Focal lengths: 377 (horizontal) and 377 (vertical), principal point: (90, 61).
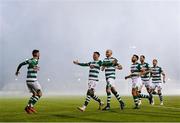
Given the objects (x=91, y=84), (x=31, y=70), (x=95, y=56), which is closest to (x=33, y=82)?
(x=31, y=70)

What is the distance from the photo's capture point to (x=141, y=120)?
14203 millimetres

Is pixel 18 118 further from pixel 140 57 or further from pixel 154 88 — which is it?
pixel 154 88

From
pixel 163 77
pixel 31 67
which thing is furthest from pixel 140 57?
pixel 31 67

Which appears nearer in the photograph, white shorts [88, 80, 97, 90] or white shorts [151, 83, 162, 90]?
white shorts [88, 80, 97, 90]

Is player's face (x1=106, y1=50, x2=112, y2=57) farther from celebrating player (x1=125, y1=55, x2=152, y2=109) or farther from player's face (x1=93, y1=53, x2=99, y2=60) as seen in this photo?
celebrating player (x1=125, y1=55, x2=152, y2=109)

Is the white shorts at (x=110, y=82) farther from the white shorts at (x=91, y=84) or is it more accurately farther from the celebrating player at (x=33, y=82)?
the celebrating player at (x=33, y=82)

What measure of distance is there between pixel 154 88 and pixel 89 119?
429 inches

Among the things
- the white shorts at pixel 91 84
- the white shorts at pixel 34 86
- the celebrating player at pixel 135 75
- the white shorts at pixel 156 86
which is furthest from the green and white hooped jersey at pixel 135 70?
the white shorts at pixel 34 86

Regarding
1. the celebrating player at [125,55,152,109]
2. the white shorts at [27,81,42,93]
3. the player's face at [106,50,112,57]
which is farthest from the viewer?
the celebrating player at [125,55,152,109]

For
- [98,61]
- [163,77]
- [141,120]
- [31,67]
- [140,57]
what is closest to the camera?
[141,120]

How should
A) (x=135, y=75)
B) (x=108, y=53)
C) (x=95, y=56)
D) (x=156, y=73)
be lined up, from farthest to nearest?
(x=156, y=73), (x=135, y=75), (x=108, y=53), (x=95, y=56)

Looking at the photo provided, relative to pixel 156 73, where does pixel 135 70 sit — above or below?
below

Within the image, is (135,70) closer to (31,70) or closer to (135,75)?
(135,75)

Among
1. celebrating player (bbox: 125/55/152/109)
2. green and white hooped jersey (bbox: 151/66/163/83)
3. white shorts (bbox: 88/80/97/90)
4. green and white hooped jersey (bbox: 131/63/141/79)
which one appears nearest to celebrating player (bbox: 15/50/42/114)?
white shorts (bbox: 88/80/97/90)
